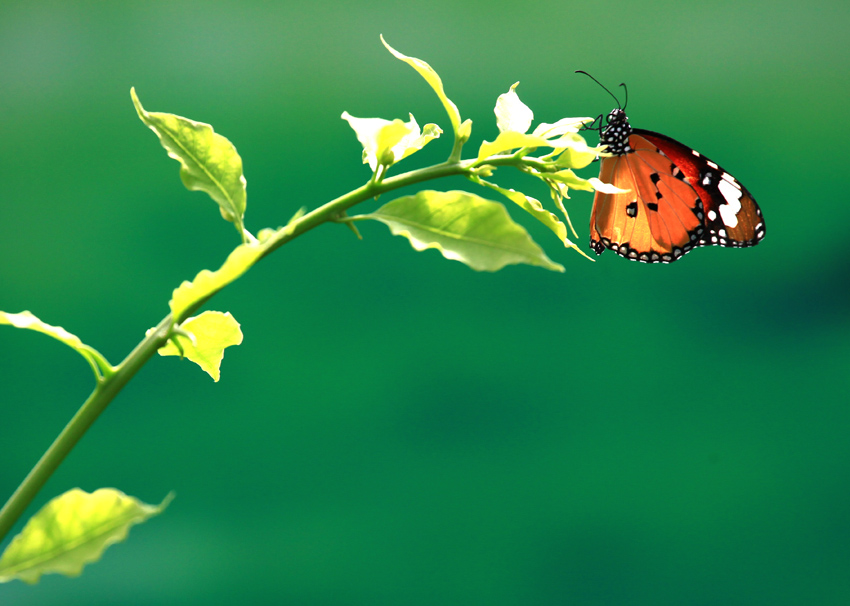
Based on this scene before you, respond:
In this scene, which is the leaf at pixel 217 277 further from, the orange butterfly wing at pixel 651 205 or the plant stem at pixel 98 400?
the orange butterfly wing at pixel 651 205

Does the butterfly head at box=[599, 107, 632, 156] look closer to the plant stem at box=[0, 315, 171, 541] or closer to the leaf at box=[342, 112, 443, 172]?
the leaf at box=[342, 112, 443, 172]

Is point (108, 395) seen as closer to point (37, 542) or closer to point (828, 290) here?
point (37, 542)

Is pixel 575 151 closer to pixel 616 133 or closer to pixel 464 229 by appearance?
pixel 464 229

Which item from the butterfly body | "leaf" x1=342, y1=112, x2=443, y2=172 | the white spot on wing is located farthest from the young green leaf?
the white spot on wing

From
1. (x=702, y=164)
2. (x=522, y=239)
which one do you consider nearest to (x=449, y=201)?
(x=522, y=239)

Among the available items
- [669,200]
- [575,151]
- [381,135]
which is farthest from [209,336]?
[669,200]
